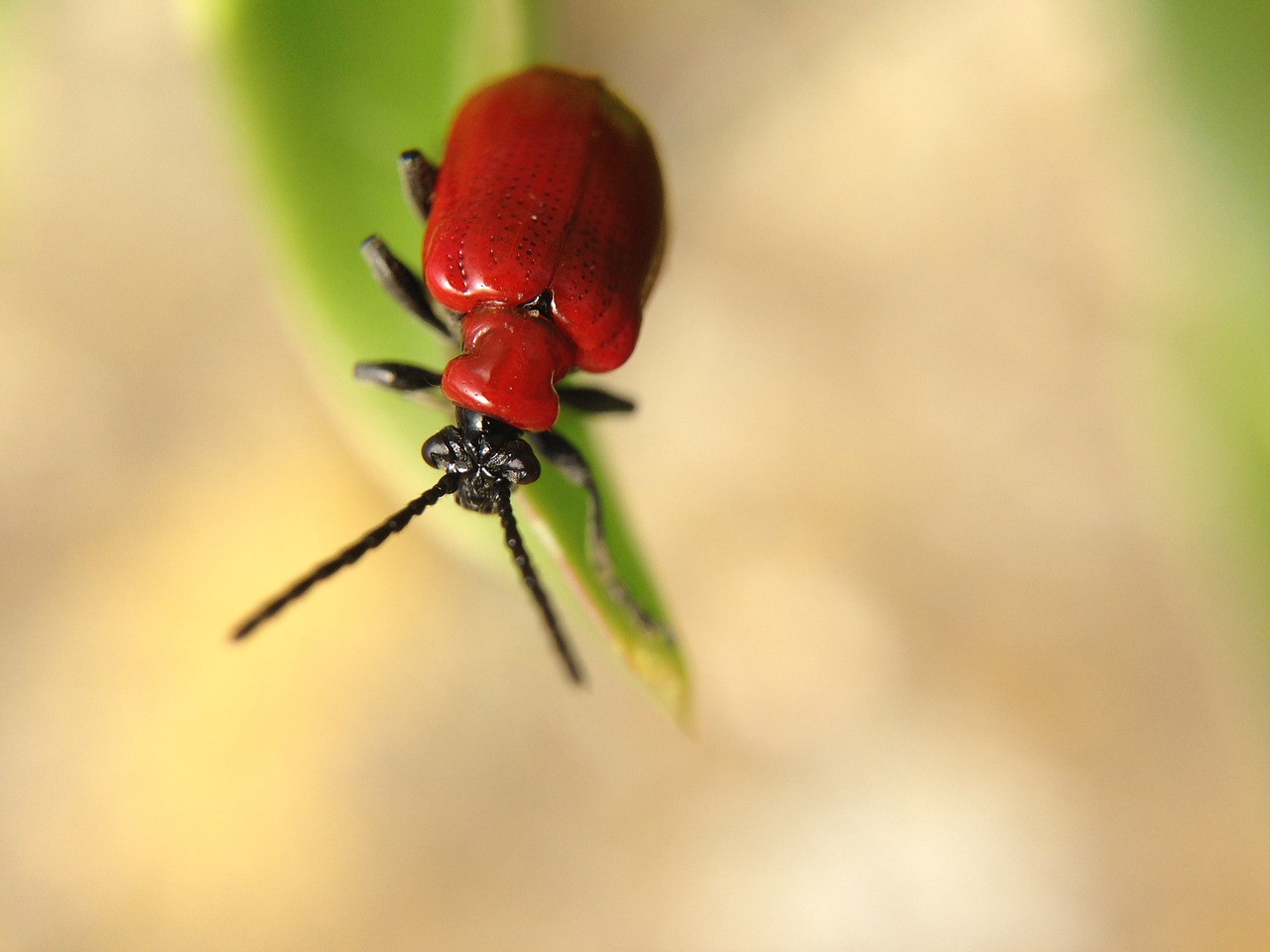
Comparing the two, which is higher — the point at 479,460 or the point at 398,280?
the point at 398,280

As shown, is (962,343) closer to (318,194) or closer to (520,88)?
(520,88)

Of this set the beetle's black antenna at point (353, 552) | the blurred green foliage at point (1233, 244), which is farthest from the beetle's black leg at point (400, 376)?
the blurred green foliage at point (1233, 244)

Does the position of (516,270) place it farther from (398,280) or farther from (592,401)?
(592,401)

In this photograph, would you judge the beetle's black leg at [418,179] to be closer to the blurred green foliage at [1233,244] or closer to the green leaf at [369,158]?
the green leaf at [369,158]

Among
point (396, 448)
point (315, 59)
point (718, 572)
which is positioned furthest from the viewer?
point (718, 572)

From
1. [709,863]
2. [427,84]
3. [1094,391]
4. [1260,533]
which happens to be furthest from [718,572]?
[427,84]

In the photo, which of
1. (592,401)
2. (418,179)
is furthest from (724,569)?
(418,179)

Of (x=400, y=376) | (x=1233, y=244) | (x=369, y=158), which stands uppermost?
(x=369, y=158)
